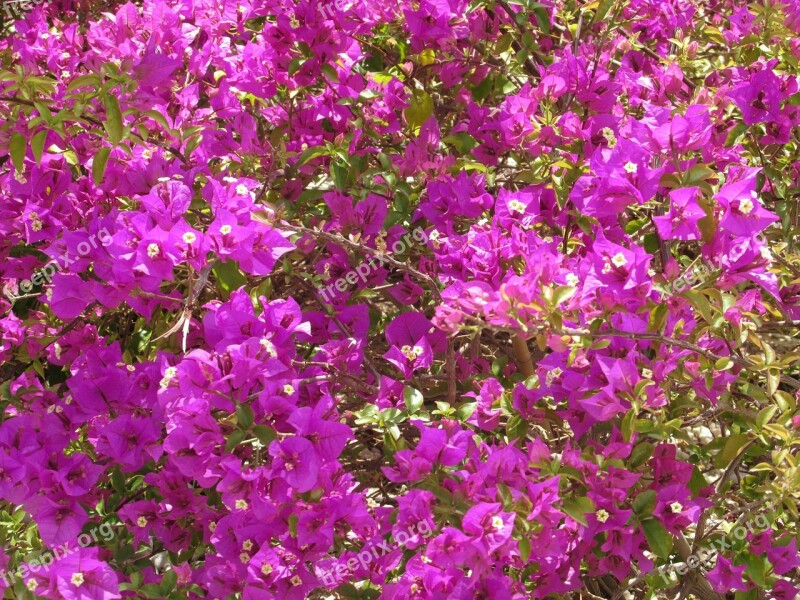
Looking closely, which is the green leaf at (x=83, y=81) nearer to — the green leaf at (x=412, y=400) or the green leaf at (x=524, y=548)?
the green leaf at (x=412, y=400)

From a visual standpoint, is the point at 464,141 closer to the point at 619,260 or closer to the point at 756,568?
the point at 619,260

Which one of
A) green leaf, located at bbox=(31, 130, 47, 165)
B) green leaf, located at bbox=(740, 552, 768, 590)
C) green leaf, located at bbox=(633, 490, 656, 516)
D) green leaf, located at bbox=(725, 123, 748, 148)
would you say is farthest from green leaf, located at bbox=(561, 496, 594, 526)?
green leaf, located at bbox=(31, 130, 47, 165)

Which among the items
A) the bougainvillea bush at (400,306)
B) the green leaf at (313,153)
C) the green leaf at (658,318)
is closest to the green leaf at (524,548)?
the bougainvillea bush at (400,306)

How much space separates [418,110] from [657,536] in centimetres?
116

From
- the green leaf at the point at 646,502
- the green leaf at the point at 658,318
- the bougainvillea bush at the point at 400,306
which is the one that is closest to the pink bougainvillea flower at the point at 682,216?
the bougainvillea bush at the point at 400,306

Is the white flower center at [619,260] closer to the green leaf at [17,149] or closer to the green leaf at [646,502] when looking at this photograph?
the green leaf at [646,502]

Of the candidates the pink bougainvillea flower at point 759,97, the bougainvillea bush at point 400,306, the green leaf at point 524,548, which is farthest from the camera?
the pink bougainvillea flower at point 759,97

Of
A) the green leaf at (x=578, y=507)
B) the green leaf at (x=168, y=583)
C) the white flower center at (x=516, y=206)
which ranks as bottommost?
the green leaf at (x=168, y=583)

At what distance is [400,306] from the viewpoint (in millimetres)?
2303

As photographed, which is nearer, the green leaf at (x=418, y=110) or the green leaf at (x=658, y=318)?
the green leaf at (x=658, y=318)

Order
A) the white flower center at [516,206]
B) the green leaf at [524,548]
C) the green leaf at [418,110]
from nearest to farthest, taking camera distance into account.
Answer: the green leaf at [524,548] < the white flower center at [516,206] < the green leaf at [418,110]

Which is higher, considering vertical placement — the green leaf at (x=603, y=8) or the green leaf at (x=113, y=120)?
the green leaf at (x=603, y=8)

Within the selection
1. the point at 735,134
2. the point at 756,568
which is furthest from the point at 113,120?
the point at 756,568

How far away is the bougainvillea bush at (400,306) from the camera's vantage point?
1.52 m
